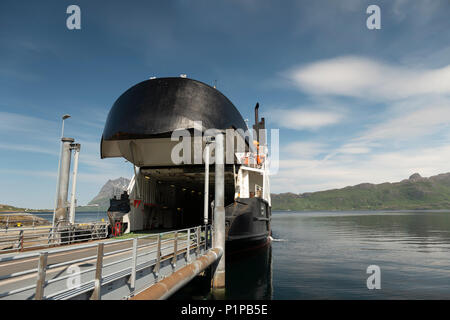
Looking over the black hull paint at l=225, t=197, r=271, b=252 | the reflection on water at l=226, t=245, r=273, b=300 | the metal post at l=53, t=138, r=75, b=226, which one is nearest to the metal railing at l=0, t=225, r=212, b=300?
the reflection on water at l=226, t=245, r=273, b=300

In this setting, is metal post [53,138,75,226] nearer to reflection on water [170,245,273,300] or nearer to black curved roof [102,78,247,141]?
black curved roof [102,78,247,141]

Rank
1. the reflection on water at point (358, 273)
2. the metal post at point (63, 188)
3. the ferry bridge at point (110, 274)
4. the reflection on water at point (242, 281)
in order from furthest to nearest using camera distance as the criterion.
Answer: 1. the metal post at point (63, 188)
2. the reflection on water at point (358, 273)
3. the reflection on water at point (242, 281)
4. the ferry bridge at point (110, 274)

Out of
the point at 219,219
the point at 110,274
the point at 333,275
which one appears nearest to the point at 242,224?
the point at 219,219

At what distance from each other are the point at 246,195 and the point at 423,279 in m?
12.3

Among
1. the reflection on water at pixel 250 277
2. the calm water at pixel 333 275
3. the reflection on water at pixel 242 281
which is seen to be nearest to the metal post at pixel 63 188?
the reflection on water at pixel 242 281

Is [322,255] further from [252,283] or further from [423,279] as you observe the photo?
[252,283]

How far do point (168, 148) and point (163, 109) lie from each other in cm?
361

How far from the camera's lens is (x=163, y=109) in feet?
57.6

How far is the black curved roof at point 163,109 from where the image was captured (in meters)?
17.3

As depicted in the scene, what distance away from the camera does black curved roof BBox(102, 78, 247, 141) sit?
17.3m

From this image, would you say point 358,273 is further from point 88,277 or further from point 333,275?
point 88,277

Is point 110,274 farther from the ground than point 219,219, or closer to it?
closer to it

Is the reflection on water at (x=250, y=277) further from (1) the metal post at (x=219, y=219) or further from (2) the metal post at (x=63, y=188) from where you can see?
(2) the metal post at (x=63, y=188)
